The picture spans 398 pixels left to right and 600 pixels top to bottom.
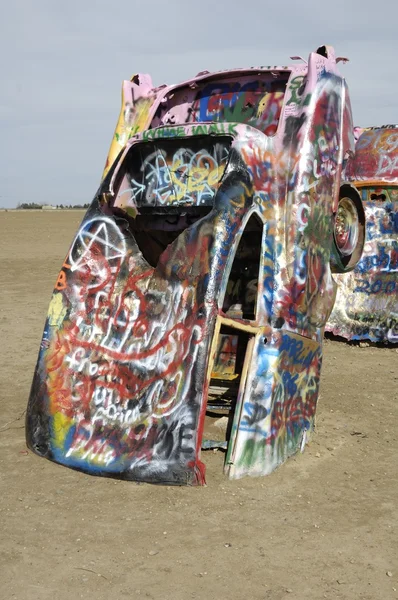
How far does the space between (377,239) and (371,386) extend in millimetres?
2698

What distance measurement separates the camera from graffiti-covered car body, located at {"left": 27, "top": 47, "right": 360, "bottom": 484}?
5.57 m

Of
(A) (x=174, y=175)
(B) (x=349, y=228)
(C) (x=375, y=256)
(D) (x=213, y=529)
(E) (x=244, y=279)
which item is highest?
(A) (x=174, y=175)

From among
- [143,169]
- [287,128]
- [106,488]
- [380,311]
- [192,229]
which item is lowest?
[106,488]

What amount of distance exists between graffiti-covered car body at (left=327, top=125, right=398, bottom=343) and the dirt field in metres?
3.79

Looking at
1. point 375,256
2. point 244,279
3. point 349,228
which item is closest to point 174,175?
point 349,228

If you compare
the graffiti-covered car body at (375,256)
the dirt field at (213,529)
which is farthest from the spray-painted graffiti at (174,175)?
the graffiti-covered car body at (375,256)

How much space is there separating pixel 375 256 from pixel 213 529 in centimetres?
655

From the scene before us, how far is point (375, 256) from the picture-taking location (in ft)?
35.3

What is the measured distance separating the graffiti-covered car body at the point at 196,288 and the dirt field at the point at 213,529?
0.21m

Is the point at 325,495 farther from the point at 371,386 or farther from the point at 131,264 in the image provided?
the point at 371,386

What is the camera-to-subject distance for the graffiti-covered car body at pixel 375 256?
10633 mm

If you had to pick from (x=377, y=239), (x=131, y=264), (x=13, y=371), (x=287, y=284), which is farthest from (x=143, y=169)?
(x=377, y=239)

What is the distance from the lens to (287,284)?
238 inches

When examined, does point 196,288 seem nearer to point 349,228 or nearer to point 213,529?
point 213,529
